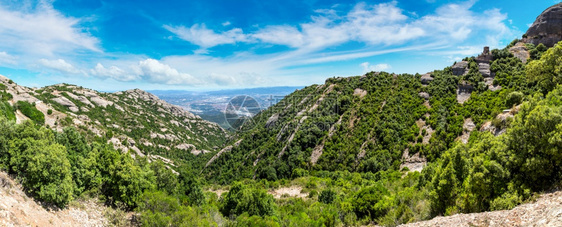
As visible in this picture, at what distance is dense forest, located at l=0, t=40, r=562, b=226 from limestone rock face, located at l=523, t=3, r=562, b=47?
378 cm

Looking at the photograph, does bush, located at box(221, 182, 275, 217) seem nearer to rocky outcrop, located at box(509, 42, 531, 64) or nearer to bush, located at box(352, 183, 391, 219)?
bush, located at box(352, 183, 391, 219)

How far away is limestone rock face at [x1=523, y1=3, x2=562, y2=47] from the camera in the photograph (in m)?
60.4

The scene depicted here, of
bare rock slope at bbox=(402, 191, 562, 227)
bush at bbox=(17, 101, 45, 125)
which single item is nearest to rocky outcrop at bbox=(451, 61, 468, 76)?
bare rock slope at bbox=(402, 191, 562, 227)

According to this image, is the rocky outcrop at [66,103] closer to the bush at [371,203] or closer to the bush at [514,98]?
the bush at [371,203]

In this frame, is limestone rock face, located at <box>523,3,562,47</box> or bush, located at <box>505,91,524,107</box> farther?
limestone rock face, located at <box>523,3,562,47</box>

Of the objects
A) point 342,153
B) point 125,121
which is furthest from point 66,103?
point 342,153

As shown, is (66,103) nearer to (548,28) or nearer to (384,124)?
(384,124)

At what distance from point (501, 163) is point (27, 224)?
24.9 m

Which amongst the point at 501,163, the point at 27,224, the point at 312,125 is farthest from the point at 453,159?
the point at 312,125

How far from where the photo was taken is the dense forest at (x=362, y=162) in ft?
46.4

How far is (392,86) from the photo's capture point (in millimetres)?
74250

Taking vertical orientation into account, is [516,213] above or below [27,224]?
above

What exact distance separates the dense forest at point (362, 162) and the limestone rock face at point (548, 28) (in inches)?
149

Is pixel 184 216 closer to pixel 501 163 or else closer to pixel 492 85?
pixel 501 163
